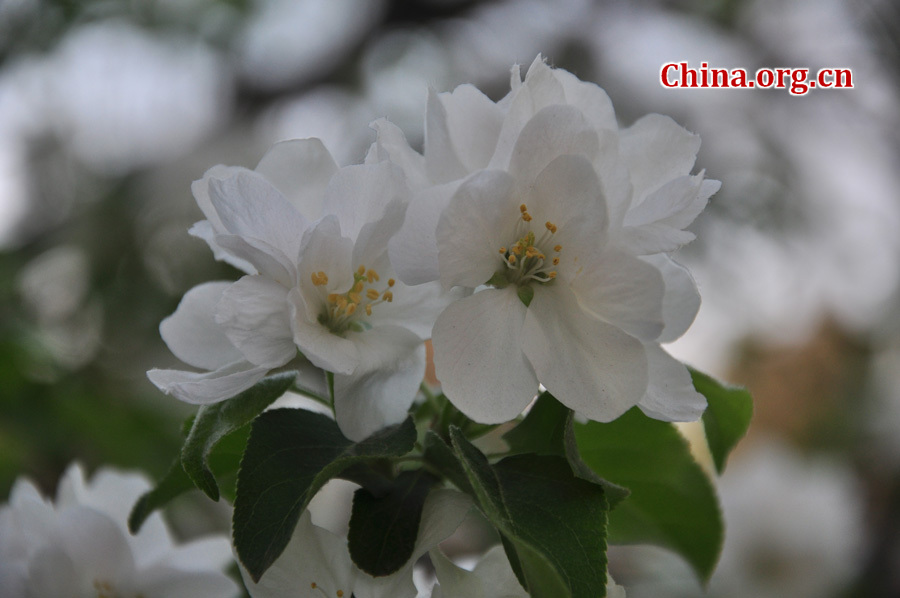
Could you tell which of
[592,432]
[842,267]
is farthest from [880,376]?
[592,432]

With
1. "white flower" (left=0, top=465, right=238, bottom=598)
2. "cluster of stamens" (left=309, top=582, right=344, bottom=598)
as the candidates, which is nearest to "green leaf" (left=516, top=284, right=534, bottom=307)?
"cluster of stamens" (left=309, top=582, right=344, bottom=598)

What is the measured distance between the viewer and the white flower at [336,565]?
1.62 feet

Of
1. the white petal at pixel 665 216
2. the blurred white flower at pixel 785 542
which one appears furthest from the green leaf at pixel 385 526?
the blurred white flower at pixel 785 542

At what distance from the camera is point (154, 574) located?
667mm

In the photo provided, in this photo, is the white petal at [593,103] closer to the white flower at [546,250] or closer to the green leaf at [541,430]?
the white flower at [546,250]

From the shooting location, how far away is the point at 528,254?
1.66 ft

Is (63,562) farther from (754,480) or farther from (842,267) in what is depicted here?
(842,267)

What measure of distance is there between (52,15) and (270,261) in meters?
2.11

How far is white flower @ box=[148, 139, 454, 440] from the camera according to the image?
1.53 feet

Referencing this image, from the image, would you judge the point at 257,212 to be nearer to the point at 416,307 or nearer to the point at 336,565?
the point at 416,307

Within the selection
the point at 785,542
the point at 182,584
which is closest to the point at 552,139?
the point at 182,584

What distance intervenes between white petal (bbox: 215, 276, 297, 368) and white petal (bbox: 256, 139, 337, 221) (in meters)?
0.09

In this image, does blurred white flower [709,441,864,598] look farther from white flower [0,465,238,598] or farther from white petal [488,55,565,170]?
white petal [488,55,565,170]

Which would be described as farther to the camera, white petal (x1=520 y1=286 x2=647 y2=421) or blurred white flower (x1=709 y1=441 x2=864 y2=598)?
blurred white flower (x1=709 y1=441 x2=864 y2=598)
